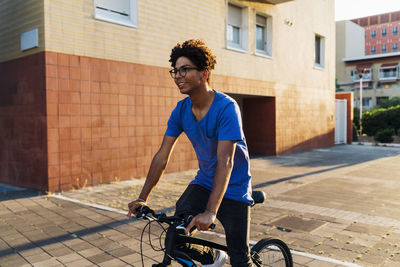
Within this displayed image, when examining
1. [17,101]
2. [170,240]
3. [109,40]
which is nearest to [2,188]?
[17,101]

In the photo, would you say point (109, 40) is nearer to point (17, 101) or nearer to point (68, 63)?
point (68, 63)

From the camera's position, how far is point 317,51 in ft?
55.8

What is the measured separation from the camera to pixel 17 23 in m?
7.84

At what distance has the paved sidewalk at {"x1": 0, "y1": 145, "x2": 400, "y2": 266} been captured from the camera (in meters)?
3.87

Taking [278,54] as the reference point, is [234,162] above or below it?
below

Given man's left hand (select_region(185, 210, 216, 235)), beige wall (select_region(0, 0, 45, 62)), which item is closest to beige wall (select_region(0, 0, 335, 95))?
beige wall (select_region(0, 0, 45, 62))

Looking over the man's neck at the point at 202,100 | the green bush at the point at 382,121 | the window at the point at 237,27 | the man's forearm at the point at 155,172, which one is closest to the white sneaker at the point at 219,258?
the man's forearm at the point at 155,172

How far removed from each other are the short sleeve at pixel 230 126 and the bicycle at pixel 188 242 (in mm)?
534

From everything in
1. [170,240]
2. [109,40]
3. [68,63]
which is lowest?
[170,240]

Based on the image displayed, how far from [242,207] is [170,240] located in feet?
1.79

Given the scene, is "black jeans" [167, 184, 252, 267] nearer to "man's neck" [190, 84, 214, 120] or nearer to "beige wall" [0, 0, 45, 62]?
"man's neck" [190, 84, 214, 120]

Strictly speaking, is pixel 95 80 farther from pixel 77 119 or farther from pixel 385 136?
pixel 385 136

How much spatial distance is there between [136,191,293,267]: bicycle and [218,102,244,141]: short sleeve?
1.75ft

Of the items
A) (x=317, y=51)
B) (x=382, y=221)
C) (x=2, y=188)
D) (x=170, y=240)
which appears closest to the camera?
(x=170, y=240)
